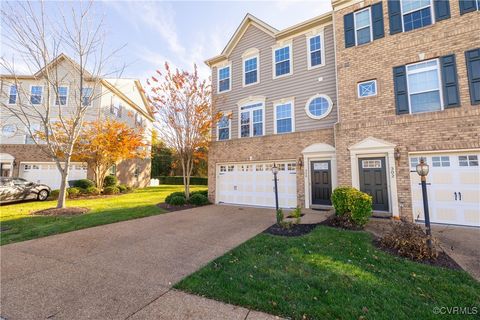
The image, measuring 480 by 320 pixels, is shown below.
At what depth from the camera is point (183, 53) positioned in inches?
445

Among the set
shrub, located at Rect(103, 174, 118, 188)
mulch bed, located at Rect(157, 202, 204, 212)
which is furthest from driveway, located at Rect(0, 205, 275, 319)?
shrub, located at Rect(103, 174, 118, 188)

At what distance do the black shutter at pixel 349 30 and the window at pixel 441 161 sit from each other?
543 centimetres

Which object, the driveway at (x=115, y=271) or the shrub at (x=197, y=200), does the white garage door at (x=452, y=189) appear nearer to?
the driveway at (x=115, y=271)

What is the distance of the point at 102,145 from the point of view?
14.4 metres

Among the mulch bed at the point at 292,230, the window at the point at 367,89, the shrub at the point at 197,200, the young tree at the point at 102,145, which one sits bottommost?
the mulch bed at the point at 292,230

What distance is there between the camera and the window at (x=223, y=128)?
12.1m

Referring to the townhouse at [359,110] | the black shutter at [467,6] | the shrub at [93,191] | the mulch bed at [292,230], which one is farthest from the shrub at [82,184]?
the black shutter at [467,6]

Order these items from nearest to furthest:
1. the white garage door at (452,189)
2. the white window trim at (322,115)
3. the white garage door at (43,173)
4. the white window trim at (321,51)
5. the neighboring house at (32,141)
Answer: the white garage door at (452,189) < the white window trim at (322,115) < the white window trim at (321,51) < the neighboring house at (32,141) < the white garage door at (43,173)

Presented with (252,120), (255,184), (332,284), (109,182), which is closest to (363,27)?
(252,120)

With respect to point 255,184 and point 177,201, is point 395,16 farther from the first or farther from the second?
point 177,201

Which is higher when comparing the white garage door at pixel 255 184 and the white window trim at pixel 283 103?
the white window trim at pixel 283 103

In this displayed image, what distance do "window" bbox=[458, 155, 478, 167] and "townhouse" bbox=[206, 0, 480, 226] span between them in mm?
23

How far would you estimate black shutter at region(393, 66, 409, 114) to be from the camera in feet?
24.9

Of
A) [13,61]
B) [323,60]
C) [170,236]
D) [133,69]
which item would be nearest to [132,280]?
[170,236]
